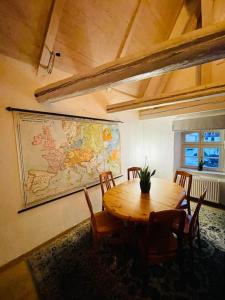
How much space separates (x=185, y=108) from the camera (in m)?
3.34

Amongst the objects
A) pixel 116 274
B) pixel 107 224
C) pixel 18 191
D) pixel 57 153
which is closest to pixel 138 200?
pixel 107 224

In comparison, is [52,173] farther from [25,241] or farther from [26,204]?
[25,241]

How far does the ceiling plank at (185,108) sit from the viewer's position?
2961 mm

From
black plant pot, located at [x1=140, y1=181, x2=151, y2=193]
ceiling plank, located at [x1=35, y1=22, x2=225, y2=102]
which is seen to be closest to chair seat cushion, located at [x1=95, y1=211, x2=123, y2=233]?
black plant pot, located at [x1=140, y1=181, x2=151, y2=193]

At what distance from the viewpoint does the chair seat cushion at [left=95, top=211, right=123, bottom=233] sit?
1.77 m

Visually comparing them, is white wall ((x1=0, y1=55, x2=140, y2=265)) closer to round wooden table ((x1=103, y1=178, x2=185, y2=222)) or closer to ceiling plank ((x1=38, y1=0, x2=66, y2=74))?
ceiling plank ((x1=38, y1=0, x2=66, y2=74))

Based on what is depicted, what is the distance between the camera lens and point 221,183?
3.11m

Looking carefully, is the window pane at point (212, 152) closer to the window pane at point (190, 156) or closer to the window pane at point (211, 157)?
the window pane at point (211, 157)

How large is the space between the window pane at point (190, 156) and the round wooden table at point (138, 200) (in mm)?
1769

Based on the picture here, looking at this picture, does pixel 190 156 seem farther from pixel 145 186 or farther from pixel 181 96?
pixel 145 186

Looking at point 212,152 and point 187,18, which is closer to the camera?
point 187,18

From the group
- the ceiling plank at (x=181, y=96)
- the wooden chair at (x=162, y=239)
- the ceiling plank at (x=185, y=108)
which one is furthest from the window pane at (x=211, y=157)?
the wooden chair at (x=162, y=239)

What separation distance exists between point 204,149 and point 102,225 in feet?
10.2

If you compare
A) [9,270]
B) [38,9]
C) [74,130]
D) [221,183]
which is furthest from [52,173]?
[221,183]
